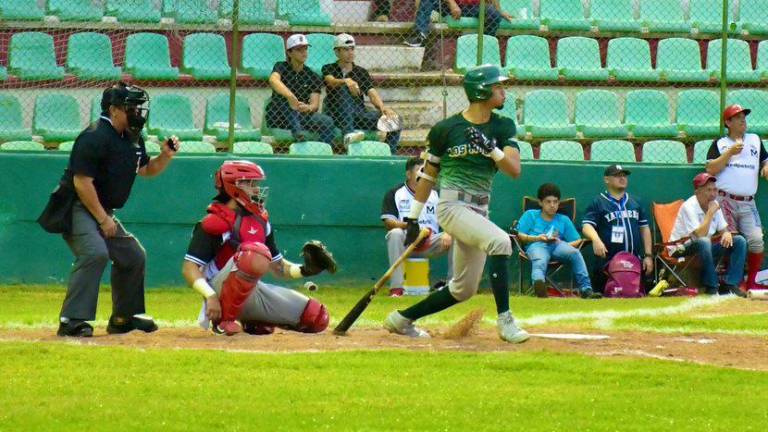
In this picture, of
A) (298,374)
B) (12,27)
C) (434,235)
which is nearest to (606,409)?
(298,374)

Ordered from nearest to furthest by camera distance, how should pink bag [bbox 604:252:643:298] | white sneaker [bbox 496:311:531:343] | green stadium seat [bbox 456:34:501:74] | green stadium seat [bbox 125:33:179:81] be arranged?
white sneaker [bbox 496:311:531:343] → pink bag [bbox 604:252:643:298] → green stadium seat [bbox 125:33:179:81] → green stadium seat [bbox 456:34:501:74]

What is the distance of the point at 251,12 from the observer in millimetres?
16312

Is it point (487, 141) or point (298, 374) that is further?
point (487, 141)

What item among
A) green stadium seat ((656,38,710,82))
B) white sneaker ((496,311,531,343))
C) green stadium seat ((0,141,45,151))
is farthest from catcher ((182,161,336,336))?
green stadium seat ((656,38,710,82))

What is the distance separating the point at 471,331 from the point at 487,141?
5.16ft

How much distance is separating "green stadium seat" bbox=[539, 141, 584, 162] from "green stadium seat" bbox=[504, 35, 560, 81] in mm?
1281

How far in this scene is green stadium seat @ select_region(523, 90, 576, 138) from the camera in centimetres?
1734

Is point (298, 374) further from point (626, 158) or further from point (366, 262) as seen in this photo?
point (626, 158)

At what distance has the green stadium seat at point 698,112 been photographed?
58.5 ft

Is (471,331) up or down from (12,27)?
down

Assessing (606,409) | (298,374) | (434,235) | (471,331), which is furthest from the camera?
(434,235)

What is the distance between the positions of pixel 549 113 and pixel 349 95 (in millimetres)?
2742

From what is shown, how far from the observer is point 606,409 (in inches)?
317

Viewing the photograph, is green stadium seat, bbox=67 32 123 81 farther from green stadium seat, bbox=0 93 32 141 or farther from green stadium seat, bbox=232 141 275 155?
green stadium seat, bbox=232 141 275 155
